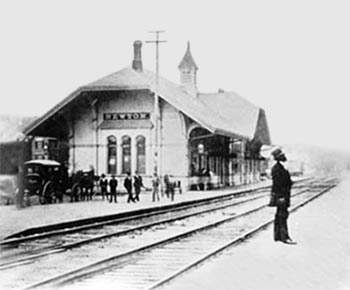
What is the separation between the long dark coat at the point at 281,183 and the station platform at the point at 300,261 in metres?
0.13

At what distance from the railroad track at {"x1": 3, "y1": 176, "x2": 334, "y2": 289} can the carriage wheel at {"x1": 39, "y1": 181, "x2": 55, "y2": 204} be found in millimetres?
567

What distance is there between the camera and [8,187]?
4.20m

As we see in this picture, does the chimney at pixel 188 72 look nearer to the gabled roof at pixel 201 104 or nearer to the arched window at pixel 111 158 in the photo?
the gabled roof at pixel 201 104

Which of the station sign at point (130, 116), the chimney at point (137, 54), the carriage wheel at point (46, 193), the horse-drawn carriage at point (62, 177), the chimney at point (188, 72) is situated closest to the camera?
the chimney at point (188, 72)

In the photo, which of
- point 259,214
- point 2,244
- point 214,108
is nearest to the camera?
point 214,108

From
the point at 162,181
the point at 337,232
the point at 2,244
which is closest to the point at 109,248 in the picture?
the point at 2,244

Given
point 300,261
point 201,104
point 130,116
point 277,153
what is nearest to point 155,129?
point 130,116

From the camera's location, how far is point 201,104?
136 inches

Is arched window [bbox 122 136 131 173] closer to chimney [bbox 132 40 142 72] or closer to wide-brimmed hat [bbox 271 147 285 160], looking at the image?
chimney [bbox 132 40 142 72]

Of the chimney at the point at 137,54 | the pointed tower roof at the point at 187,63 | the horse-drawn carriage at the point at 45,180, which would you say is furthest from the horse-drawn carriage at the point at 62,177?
the pointed tower roof at the point at 187,63

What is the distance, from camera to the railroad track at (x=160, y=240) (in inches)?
133

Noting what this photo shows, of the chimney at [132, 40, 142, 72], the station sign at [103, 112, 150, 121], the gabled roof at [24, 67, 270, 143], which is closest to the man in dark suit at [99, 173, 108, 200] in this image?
the station sign at [103, 112, 150, 121]

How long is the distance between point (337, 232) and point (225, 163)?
70 centimetres

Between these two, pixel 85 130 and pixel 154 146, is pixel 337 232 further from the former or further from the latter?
pixel 85 130
